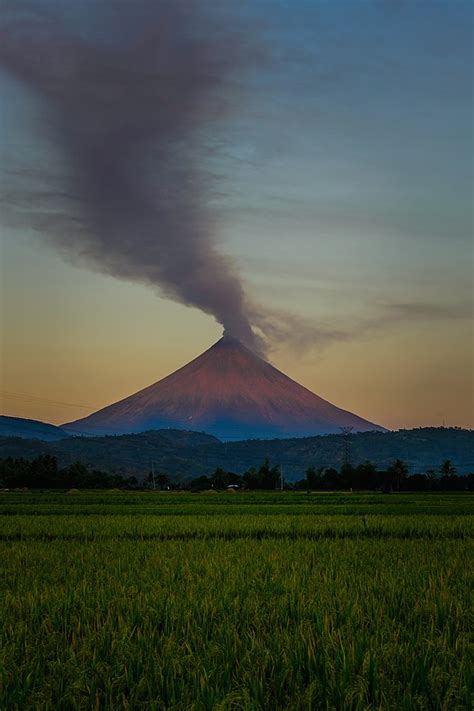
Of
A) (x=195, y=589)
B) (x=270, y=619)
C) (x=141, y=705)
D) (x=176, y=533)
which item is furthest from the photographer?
(x=176, y=533)

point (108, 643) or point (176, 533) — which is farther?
point (176, 533)

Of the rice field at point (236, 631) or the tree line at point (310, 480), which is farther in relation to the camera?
the tree line at point (310, 480)

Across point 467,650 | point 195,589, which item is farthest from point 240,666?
point 195,589

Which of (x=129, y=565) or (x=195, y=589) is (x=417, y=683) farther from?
(x=129, y=565)

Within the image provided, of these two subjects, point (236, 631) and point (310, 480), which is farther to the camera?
point (310, 480)

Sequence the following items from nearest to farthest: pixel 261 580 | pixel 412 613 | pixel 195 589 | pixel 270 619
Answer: pixel 270 619 → pixel 412 613 → pixel 195 589 → pixel 261 580

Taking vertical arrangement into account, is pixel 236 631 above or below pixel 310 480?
below

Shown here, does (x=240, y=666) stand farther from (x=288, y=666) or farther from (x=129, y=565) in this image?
(x=129, y=565)

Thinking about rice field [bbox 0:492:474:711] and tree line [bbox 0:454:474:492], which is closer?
rice field [bbox 0:492:474:711]
